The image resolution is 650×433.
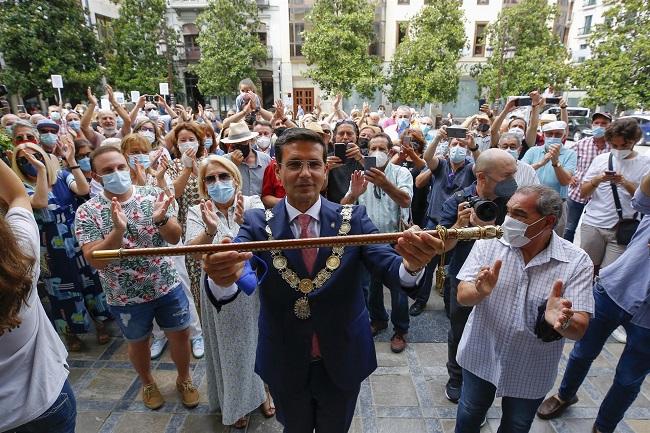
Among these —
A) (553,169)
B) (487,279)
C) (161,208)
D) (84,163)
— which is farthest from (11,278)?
(553,169)

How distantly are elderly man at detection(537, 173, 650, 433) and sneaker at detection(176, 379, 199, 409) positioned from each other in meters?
3.51

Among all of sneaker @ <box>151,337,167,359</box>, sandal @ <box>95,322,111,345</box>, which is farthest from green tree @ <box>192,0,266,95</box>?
sneaker @ <box>151,337,167,359</box>

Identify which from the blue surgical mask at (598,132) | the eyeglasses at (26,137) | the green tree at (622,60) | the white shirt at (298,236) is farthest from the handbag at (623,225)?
the green tree at (622,60)

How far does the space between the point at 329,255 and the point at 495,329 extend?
52.5 inches

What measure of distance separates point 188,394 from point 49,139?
4160 mm

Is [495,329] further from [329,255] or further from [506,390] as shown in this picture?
[329,255]

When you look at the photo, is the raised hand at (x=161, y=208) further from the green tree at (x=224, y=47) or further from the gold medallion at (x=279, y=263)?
the green tree at (x=224, y=47)

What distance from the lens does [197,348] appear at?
4.57 m

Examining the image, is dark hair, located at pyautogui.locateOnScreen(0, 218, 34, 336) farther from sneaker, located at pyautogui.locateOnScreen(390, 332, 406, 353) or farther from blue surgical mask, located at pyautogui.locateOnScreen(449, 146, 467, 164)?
blue surgical mask, located at pyautogui.locateOnScreen(449, 146, 467, 164)

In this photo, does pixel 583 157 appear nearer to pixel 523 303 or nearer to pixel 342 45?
pixel 523 303

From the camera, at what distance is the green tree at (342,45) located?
24.6 m

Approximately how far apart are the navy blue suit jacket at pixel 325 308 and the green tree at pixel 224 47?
87.4 ft

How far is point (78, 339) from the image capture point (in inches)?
186

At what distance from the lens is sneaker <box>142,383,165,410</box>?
Answer: 3723 millimetres
